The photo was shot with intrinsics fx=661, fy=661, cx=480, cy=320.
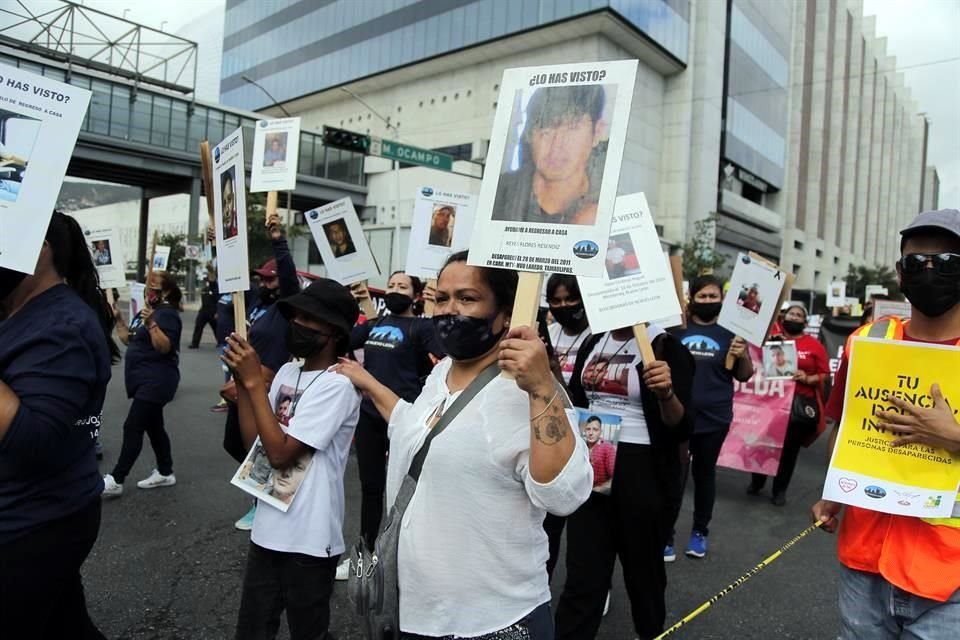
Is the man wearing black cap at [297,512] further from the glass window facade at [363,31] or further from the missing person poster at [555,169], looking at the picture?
the glass window facade at [363,31]

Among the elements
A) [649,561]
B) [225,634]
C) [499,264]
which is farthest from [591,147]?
[225,634]

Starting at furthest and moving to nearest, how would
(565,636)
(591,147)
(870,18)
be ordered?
(870,18), (565,636), (591,147)

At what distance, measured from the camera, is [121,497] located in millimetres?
5582

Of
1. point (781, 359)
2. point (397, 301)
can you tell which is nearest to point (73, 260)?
point (397, 301)

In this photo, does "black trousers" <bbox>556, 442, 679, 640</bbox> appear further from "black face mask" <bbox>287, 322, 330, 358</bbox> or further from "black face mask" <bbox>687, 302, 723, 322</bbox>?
"black face mask" <bbox>687, 302, 723, 322</bbox>

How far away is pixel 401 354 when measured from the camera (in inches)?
192

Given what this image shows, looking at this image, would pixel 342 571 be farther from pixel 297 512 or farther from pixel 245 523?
pixel 297 512

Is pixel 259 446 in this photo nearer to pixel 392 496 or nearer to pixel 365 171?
pixel 392 496

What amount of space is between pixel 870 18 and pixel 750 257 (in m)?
97.1

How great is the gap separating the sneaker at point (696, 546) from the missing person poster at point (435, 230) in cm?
296

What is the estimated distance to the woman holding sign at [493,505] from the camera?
165 cm

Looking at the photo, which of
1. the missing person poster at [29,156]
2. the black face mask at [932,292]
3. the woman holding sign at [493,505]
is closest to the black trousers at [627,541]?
the woman holding sign at [493,505]

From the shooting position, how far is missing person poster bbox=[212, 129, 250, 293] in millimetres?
2502

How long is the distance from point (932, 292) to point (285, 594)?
2.61 m
